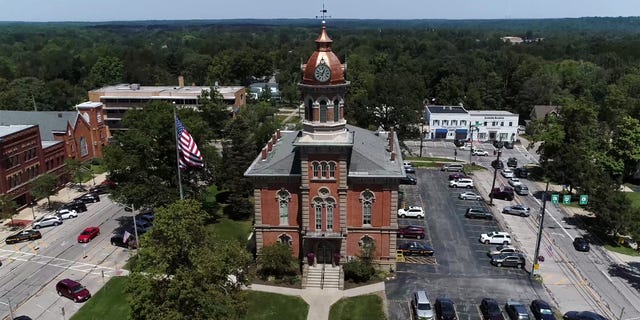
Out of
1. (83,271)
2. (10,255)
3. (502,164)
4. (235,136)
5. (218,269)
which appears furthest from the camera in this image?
(502,164)

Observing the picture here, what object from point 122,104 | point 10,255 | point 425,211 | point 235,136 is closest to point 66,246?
point 10,255

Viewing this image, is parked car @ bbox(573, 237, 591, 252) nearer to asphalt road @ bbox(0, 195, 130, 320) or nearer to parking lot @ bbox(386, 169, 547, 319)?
parking lot @ bbox(386, 169, 547, 319)

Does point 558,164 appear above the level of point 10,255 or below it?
above

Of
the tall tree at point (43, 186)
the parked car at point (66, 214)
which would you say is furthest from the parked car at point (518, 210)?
the tall tree at point (43, 186)

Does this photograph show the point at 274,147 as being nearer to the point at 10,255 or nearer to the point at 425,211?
the point at 425,211

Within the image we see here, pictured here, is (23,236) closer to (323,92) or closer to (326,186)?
(326,186)

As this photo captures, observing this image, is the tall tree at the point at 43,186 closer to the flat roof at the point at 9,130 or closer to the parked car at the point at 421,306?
the flat roof at the point at 9,130
